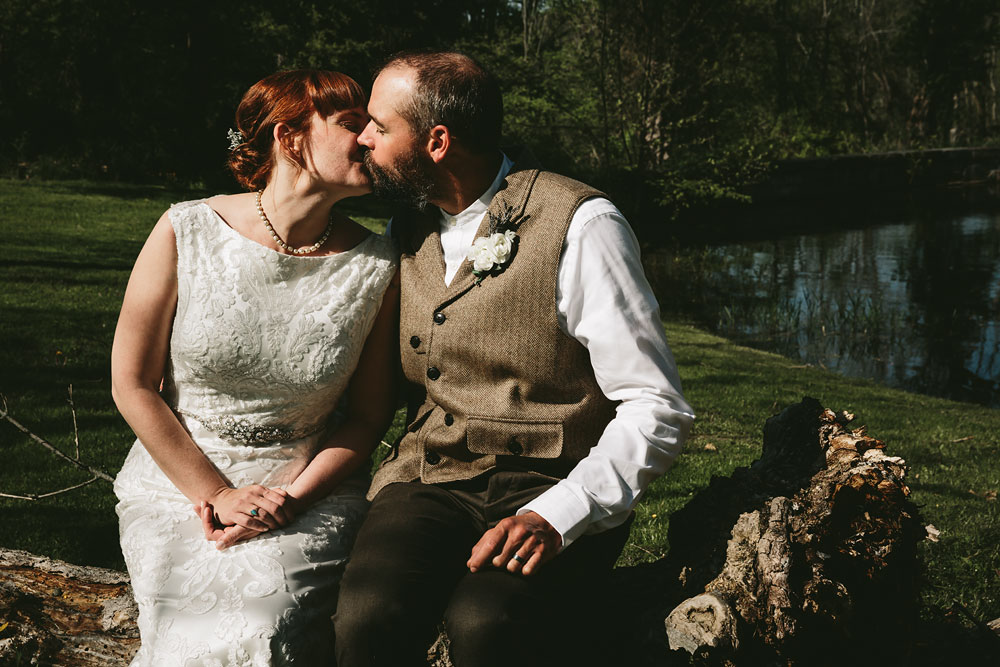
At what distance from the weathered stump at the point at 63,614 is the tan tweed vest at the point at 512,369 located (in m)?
1.00

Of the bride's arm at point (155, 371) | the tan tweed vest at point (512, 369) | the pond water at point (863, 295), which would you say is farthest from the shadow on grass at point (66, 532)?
the pond water at point (863, 295)

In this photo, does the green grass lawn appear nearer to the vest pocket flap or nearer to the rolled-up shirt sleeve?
the rolled-up shirt sleeve

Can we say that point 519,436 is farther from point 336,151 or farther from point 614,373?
point 336,151

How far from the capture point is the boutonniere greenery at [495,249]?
2.59m

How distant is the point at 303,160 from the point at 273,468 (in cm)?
105

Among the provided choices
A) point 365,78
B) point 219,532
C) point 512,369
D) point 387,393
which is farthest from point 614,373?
point 365,78

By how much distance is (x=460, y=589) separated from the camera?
7.20 ft

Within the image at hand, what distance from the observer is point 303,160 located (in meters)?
2.91

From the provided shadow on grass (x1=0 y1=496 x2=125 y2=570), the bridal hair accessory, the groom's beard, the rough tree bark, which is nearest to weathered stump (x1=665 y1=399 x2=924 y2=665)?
the rough tree bark

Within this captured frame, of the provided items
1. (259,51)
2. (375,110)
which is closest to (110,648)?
(375,110)

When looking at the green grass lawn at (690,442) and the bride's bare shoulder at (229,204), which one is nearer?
the bride's bare shoulder at (229,204)

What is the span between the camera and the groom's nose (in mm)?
2824

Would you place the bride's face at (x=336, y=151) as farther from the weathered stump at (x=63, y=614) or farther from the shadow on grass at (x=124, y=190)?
the shadow on grass at (x=124, y=190)

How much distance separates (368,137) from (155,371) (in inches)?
41.6
